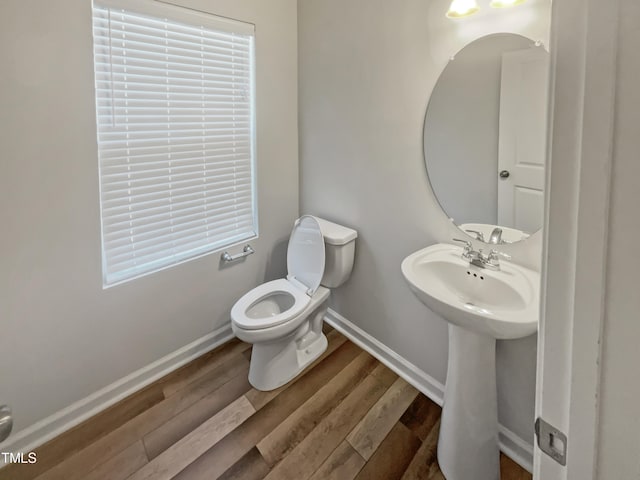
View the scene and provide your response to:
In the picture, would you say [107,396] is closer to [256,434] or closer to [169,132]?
[256,434]

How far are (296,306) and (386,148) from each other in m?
1.01

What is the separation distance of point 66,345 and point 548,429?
6.29 ft

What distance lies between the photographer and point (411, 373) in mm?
1922

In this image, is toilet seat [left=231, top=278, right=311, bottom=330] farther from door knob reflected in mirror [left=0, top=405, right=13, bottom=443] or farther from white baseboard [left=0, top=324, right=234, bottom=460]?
door knob reflected in mirror [left=0, top=405, right=13, bottom=443]

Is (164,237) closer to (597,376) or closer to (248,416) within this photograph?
(248,416)

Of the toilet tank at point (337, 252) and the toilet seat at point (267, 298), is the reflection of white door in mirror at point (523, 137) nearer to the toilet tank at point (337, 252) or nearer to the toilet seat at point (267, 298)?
the toilet tank at point (337, 252)

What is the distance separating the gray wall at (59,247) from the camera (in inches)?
53.3

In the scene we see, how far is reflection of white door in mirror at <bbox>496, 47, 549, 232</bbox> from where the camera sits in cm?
126

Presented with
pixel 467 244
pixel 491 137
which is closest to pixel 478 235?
pixel 467 244

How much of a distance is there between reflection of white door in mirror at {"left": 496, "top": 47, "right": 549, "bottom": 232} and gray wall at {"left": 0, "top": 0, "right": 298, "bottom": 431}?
1.55 meters

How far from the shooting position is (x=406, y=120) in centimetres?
170

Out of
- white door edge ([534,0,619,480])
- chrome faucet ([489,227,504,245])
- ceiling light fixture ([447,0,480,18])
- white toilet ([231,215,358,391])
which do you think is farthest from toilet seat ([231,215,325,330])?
white door edge ([534,0,619,480])

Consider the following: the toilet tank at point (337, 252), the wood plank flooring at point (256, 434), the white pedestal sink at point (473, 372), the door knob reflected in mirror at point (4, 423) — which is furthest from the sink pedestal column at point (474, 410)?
the door knob reflected in mirror at point (4, 423)

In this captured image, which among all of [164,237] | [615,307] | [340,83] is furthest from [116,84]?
[615,307]
